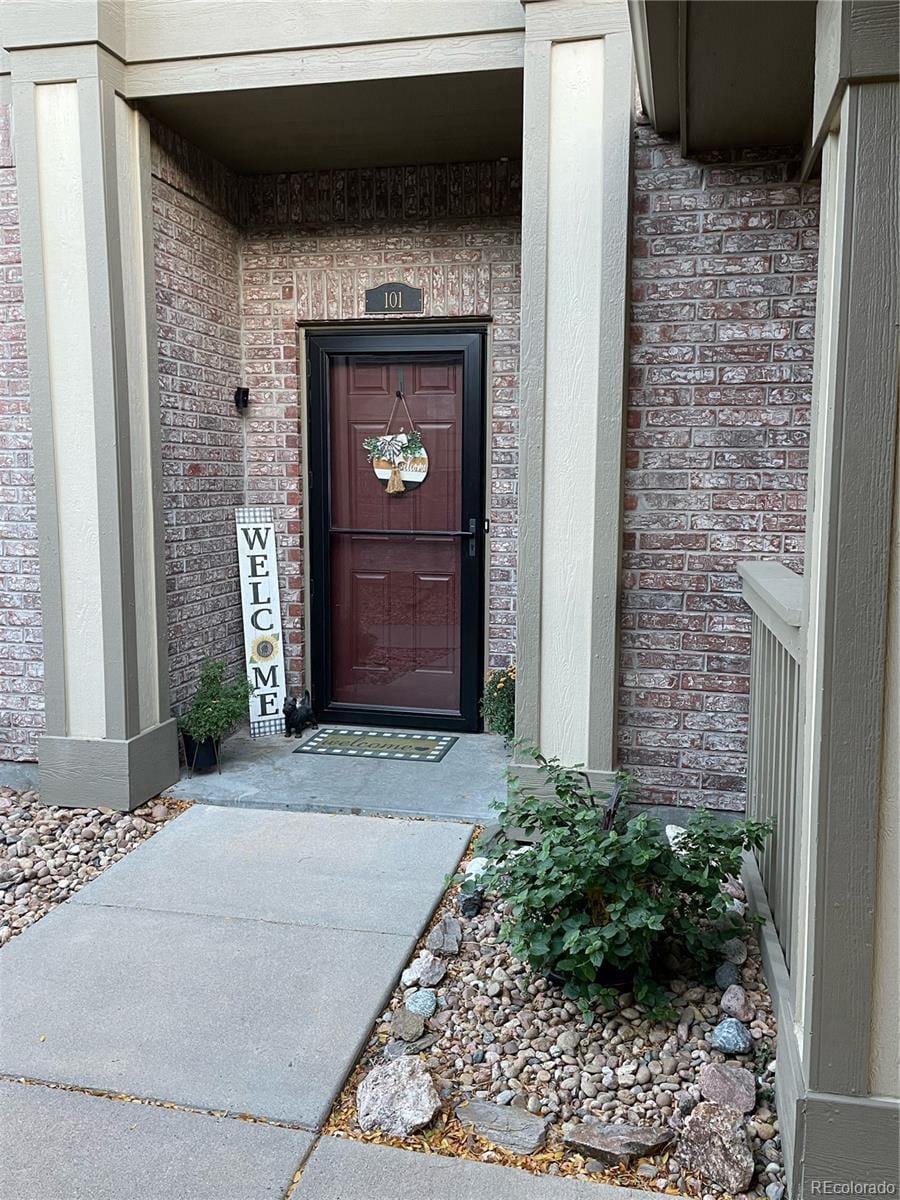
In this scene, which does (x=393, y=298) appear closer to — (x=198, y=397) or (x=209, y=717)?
(x=198, y=397)

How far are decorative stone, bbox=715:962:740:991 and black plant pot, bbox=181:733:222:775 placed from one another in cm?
239

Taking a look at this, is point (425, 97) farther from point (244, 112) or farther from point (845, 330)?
point (845, 330)

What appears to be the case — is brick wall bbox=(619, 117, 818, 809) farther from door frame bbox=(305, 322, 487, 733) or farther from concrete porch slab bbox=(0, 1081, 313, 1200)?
concrete porch slab bbox=(0, 1081, 313, 1200)

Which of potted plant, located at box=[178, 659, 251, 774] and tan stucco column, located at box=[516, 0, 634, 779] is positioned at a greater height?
tan stucco column, located at box=[516, 0, 634, 779]

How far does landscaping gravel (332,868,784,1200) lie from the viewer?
6.15 feet

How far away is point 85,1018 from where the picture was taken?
233 cm

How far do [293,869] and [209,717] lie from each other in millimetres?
1020

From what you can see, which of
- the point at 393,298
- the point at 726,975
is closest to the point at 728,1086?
the point at 726,975

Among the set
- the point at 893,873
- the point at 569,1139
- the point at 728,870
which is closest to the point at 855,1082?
the point at 893,873

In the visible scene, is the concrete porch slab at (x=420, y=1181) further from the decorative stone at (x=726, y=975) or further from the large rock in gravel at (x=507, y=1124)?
the decorative stone at (x=726, y=975)

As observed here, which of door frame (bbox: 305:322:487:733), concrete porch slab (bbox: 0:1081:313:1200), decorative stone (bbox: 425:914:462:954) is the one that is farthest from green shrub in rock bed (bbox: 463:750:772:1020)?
door frame (bbox: 305:322:487:733)

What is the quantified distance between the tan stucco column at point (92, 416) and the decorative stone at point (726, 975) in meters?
2.30

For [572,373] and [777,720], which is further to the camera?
[572,373]

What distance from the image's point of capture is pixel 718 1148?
71.7 inches
